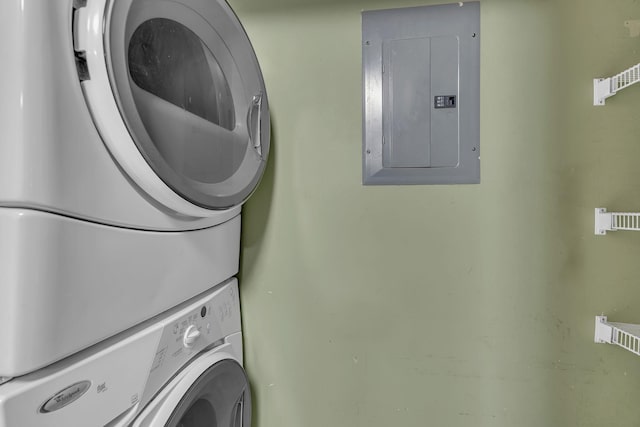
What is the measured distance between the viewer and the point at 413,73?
1.11 metres

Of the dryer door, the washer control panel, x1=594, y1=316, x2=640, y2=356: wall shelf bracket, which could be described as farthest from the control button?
x1=594, y1=316, x2=640, y2=356: wall shelf bracket

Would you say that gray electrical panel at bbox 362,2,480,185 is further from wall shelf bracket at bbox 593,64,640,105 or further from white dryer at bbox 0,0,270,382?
white dryer at bbox 0,0,270,382

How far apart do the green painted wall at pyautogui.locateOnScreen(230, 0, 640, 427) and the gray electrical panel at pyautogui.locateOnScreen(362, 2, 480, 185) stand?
0.04 meters

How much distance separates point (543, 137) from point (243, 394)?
45.7 inches

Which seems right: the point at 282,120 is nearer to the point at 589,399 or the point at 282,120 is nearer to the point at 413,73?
the point at 413,73

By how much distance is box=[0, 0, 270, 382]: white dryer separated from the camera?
0.50 m

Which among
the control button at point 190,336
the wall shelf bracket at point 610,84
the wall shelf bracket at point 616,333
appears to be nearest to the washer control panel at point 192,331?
the control button at point 190,336

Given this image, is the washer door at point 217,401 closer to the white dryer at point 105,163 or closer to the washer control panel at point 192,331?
the washer control panel at point 192,331

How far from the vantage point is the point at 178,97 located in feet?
2.57

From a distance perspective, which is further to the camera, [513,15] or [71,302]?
[513,15]

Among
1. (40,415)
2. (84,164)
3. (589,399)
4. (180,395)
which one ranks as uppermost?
(84,164)

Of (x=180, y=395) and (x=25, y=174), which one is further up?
(x=25, y=174)

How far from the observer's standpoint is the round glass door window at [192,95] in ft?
2.14

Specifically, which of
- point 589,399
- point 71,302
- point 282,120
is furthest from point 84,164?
point 589,399
